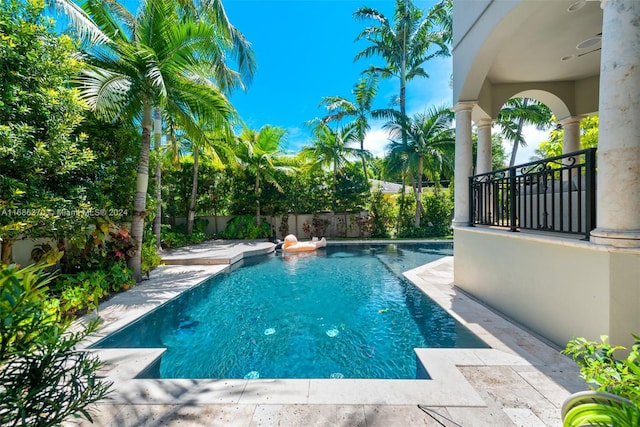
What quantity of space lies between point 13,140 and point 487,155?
9541 millimetres

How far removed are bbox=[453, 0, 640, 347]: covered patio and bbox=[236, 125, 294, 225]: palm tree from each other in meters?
11.9

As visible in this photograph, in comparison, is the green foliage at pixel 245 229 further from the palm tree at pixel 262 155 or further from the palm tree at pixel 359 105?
the palm tree at pixel 359 105

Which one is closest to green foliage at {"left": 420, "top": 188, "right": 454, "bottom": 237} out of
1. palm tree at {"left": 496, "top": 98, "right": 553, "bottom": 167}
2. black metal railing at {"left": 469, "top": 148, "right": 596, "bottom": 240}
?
palm tree at {"left": 496, "top": 98, "right": 553, "bottom": 167}

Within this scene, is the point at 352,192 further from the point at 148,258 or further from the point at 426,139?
the point at 148,258

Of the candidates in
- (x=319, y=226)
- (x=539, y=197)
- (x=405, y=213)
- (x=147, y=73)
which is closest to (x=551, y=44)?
(x=539, y=197)

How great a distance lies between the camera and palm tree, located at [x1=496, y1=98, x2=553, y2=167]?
12.0 metres

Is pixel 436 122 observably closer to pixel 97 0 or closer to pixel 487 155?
pixel 487 155

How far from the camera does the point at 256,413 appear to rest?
2.50m

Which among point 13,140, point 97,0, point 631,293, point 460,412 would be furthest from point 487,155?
point 97,0

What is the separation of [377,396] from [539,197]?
4381 millimetres

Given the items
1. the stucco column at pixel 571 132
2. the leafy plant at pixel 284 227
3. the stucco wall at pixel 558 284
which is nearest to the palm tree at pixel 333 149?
the leafy plant at pixel 284 227

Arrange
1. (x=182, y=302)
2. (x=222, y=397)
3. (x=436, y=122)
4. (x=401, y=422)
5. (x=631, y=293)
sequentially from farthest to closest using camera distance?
(x=436, y=122) → (x=182, y=302) → (x=631, y=293) → (x=222, y=397) → (x=401, y=422)

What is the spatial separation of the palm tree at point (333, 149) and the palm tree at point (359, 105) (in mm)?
431

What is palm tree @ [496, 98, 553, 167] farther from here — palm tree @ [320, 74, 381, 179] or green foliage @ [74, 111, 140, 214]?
green foliage @ [74, 111, 140, 214]
